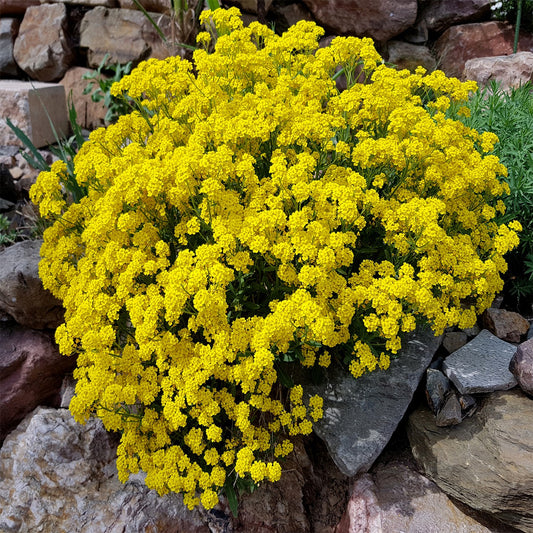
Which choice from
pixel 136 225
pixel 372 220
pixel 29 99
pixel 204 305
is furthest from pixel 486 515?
pixel 29 99

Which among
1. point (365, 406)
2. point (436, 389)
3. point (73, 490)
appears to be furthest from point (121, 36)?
point (436, 389)

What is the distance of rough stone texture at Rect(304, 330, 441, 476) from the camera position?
2.88m

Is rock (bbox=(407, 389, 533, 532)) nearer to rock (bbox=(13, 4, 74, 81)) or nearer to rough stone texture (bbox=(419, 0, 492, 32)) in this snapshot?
rough stone texture (bbox=(419, 0, 492, 32))

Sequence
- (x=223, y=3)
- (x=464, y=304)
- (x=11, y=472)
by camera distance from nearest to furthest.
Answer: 1. (x=11, y=472)
2. (x=464, y=304)
3. (x=223, y=3)

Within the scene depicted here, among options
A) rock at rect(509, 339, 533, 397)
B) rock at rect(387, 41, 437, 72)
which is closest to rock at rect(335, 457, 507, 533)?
rock at rect(509, 339, 533, 397)

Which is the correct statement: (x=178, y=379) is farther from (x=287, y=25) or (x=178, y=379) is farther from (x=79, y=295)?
(x=287, y=25)

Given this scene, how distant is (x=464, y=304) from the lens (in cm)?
335

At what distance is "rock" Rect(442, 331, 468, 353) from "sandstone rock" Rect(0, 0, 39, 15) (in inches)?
249

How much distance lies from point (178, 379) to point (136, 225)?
81 centimetres

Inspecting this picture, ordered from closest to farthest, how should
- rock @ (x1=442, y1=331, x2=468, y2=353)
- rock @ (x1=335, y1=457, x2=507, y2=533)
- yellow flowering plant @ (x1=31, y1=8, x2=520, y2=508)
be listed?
yellow flowering plant @ (x1=31, y1=8, x2=520, y2=508), rock @ (x1=335, y1=457, x2=507, y2=533), rock @ (x1=442, y1=331, x2=468, y2=353)

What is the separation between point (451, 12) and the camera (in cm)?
626

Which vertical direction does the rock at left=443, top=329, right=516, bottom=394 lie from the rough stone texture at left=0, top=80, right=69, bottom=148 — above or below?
below

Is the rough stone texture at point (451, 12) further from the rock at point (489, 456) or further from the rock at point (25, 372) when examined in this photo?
the rock at point (25, 372)

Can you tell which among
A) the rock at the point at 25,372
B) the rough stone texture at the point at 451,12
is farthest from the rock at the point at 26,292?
the rough stone texture at the point at 451,12
